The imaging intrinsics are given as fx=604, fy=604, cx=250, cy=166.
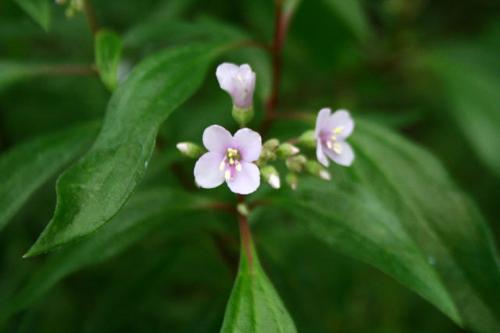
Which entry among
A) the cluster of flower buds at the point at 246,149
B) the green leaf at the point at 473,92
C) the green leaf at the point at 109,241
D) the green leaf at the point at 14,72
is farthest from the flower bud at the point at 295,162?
the green leaf at the point at 473,92

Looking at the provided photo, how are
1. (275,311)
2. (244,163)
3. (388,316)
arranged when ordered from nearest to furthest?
(275,311) < (244,163) < (388,316)

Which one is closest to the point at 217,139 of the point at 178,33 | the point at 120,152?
the point at 120,152

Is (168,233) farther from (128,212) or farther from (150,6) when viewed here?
(150,6)

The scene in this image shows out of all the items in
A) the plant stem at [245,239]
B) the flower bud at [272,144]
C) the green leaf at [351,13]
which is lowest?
the plant stem at [245,239]

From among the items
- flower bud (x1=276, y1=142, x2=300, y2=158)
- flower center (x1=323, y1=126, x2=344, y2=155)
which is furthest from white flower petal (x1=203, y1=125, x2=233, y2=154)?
flower center (x1=323, y1=126, x2=344, y2=155)

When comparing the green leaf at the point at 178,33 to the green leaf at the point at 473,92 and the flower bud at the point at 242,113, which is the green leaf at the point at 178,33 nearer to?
the flower bud at the point at 242,113

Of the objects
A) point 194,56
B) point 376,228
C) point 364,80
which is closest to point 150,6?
point 364,80

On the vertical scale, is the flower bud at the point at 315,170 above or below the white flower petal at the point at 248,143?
below
